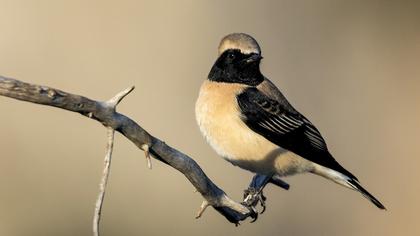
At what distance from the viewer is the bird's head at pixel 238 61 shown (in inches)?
227

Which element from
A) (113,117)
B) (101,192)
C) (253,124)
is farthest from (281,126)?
(101,192)

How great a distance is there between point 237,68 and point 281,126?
1.75 ft

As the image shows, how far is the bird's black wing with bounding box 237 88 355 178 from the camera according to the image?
5.69m

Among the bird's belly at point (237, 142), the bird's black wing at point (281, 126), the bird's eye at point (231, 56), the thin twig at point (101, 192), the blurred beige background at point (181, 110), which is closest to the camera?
the thin twig at point (101, 192)

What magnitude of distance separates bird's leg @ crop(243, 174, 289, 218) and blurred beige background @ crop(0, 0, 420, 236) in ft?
7.82

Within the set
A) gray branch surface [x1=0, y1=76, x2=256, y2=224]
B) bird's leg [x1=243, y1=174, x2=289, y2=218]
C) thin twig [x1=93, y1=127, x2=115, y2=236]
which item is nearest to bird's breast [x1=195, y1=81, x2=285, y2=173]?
bird's leg [x1=243, y1=174, x2=289, y2=218]

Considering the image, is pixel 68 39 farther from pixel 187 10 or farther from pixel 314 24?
pixel 314 24

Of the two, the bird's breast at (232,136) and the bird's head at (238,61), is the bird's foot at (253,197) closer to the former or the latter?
the bird's breast at (232,136)

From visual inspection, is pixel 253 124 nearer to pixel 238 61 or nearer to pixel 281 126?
pixel 281 126

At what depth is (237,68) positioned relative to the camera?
589 cm

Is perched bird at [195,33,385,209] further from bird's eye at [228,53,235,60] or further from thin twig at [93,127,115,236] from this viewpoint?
thin twig at [93,127,115,236]

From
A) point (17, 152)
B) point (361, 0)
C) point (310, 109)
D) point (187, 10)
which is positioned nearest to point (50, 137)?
point (17, 152)

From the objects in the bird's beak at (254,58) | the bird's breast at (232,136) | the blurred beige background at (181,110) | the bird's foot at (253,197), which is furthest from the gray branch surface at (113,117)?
the blurred beige background at (181,110)

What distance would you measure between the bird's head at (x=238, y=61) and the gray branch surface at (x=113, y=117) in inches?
71.1
